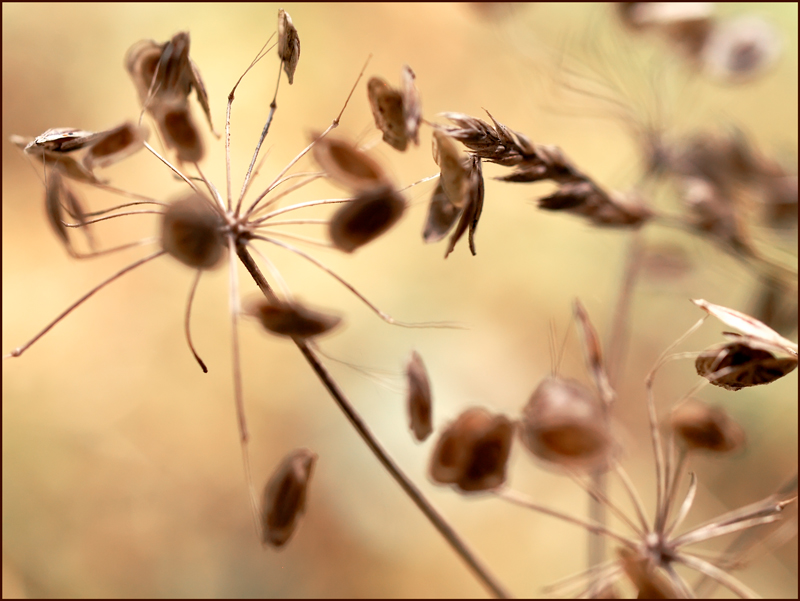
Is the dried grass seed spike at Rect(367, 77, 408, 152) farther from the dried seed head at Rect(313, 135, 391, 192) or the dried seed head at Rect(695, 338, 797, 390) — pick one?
the dried seed head at Rect(695, 338, 797, 390)

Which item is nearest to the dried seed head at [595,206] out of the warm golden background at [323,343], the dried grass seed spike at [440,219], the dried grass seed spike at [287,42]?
the dried grass seed spike at [440,219]

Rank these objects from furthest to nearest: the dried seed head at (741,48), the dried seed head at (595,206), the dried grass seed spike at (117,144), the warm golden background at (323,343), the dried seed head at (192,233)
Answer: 1. the warm golden background at (323,343)
2. the dried seed head at (741,48)
3. the dried seed head at (595,206)
4. the dried grass seed spike at (117,144)
5. the dried seed head at (192,233)

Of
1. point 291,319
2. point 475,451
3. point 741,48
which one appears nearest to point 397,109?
point 291,319

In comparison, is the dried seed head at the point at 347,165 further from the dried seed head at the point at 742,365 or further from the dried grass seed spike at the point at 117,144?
the dried seed head at the point at 742,365

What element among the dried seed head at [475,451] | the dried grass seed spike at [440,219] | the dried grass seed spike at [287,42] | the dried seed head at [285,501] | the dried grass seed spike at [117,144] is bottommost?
the dried seed head at [285,501]

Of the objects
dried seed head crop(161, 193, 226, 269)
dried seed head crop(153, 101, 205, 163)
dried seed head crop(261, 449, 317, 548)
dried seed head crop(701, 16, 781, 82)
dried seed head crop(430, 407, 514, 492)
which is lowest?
dried seed head crop(261, 449, 317, 548)

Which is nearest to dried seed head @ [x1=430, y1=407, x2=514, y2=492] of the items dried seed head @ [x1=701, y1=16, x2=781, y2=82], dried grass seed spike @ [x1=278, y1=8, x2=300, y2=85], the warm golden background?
dried grass seed spike @ [x1=278, y1=8, x2=300, y2=85]
